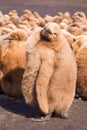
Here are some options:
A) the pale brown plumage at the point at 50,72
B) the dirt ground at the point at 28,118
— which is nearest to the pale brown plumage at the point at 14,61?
the dirt ground at the point at 28,118

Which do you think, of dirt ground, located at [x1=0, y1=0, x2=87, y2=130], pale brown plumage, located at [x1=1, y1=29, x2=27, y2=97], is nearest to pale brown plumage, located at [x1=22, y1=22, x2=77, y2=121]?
dirt ground, located at [x1=0, y1=0, x2=87, y2=130]

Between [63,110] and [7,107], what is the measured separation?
2.68 feet

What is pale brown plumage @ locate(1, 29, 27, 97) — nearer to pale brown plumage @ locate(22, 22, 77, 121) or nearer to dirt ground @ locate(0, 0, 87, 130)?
dirt ground @ locate(0, 0, 87, 130)

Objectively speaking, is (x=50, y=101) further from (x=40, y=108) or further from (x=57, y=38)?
(x=57, y=38)

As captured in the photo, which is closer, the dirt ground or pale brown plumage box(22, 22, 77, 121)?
pale brown plumage box(22, 22, 77, 121)

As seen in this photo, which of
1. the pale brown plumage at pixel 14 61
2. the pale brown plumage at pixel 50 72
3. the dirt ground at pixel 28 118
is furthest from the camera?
the pale brown plumage at pixel 14 61

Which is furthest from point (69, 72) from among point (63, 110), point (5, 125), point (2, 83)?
point (2, 83)

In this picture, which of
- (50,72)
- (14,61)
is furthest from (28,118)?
(14,61)

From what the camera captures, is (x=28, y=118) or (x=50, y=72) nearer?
(x=50, y=72)

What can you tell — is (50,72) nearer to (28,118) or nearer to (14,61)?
(28,118)

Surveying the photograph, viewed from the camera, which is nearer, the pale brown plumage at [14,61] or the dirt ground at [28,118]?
the dirt ground at [28,118]

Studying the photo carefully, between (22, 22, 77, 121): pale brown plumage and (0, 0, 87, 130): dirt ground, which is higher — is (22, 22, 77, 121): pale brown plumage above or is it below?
above

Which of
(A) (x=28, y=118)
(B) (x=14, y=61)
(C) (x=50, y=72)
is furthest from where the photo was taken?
(B) (x=14, y=61)

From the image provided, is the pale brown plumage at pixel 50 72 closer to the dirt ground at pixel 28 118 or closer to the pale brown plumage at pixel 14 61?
the dirt ground at pixel 28 118
